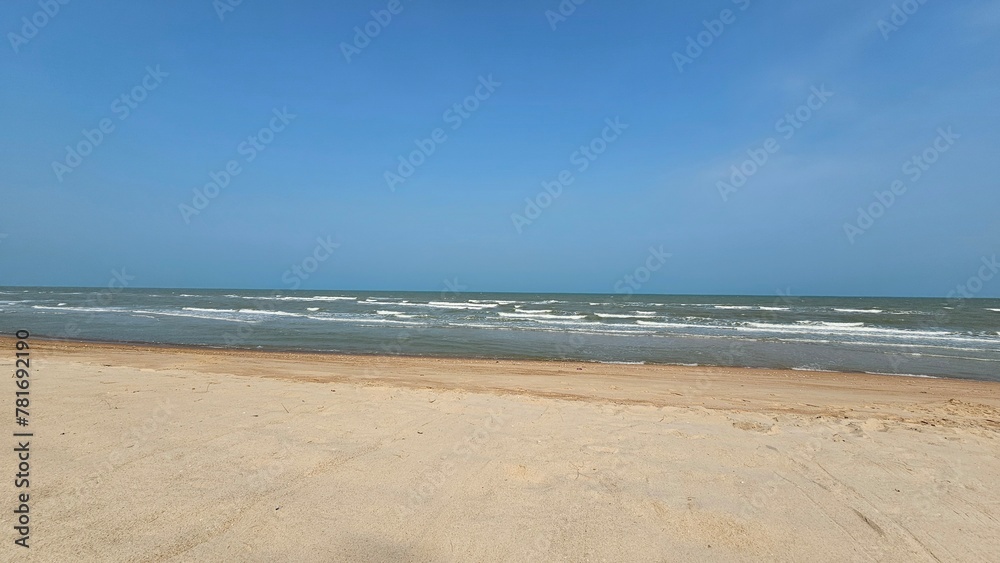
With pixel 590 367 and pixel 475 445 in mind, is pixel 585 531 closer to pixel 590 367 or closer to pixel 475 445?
pixel 475 445

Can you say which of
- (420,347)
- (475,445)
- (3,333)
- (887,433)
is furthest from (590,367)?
(3,333)

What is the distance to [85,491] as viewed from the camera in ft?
10.3

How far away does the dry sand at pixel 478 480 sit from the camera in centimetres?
276

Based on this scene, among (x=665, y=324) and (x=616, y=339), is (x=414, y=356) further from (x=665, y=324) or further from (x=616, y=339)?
(x=665, y=324)

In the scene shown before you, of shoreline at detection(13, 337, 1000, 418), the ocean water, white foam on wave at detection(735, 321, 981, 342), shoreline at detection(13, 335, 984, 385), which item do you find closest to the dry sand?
shoreline at detection(13, 337, 1000, 418)

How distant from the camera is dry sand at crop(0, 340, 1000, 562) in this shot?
9.05 feet

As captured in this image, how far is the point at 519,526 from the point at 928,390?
40.3ft

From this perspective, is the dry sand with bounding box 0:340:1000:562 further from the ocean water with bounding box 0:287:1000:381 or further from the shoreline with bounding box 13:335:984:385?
the ocean water with bounding box 0:287:1000:381

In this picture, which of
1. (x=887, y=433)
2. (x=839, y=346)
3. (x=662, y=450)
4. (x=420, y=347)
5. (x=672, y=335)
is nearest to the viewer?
(x=662, y=450)

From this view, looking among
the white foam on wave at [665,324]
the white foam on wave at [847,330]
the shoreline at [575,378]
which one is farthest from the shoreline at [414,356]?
the white foam on wave at [665,324]

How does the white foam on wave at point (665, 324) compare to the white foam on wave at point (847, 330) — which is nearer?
the white foam on wave at point (847, 330)

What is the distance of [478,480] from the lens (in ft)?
11.9

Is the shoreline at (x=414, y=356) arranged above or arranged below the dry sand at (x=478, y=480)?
below

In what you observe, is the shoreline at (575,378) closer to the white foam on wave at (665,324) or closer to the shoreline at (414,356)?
the shoreline at (414,356)
